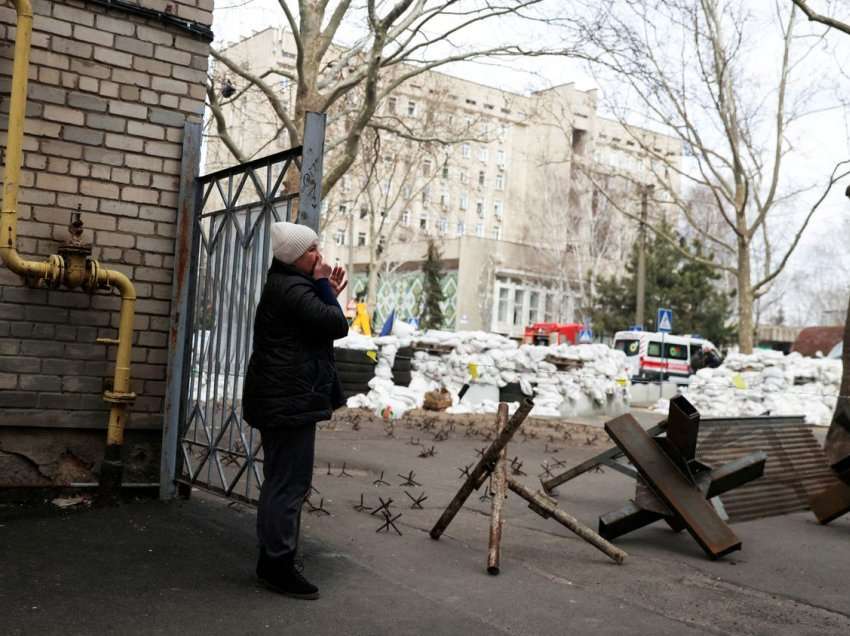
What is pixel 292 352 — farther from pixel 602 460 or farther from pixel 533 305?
pixel 533 305

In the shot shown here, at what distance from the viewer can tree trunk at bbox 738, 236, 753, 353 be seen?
2600 cm

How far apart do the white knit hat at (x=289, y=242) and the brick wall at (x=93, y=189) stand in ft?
6.79

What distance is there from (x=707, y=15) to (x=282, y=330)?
896 inches

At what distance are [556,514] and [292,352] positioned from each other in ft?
5.96

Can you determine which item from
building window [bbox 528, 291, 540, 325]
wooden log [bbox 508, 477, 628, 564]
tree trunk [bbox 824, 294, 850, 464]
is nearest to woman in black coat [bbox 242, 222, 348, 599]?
wooden log [bbox 508, 477, 628, 564]

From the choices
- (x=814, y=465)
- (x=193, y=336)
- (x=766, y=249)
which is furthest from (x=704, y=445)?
(x=766, y=249)

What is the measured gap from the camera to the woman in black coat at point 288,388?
4.12 metres

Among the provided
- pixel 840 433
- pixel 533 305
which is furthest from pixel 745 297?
pixel 533 305

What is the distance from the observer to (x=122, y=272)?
5.90 meters

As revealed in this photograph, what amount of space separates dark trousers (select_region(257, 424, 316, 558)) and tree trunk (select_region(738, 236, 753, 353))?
23603 millimetres

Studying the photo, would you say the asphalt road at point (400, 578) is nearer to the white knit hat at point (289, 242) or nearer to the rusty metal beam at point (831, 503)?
the rusty metal beam at point (831, 503)

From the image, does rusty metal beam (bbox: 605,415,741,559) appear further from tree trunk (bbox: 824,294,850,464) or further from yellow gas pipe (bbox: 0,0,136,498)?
yellow gas pipe (bbox: 0,0,136,498)

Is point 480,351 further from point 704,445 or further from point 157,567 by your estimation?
point 157,567

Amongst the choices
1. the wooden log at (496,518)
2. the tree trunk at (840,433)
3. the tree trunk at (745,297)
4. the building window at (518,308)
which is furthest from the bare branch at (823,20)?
the building window at (518,308)
